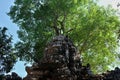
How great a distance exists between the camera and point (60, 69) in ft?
82.3

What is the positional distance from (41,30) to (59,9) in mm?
3921

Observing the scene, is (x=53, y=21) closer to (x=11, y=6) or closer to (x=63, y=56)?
(x=11, y=6)

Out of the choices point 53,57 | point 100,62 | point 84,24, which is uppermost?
point 84,24

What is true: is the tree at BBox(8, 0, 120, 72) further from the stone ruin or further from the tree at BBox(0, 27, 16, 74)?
the stone ruin

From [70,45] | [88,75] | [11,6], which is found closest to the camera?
[88,75]

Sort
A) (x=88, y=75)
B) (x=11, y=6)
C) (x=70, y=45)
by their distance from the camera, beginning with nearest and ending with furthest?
(x=88, y=75), (x=70, y=45), (x=11, y=6)

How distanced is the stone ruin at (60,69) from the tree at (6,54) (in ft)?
55.0

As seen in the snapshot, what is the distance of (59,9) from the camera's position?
45094 millimetres

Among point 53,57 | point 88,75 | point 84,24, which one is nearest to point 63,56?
point 53,57

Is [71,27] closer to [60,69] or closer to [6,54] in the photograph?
[6,54]

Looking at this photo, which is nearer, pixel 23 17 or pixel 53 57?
pixel 53 57

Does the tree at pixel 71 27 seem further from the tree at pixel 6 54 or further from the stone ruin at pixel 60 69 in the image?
the stone ruin at pixel 60 69

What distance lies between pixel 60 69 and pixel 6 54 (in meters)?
20.3

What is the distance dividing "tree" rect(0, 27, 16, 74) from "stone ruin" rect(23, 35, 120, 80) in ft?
55.0
